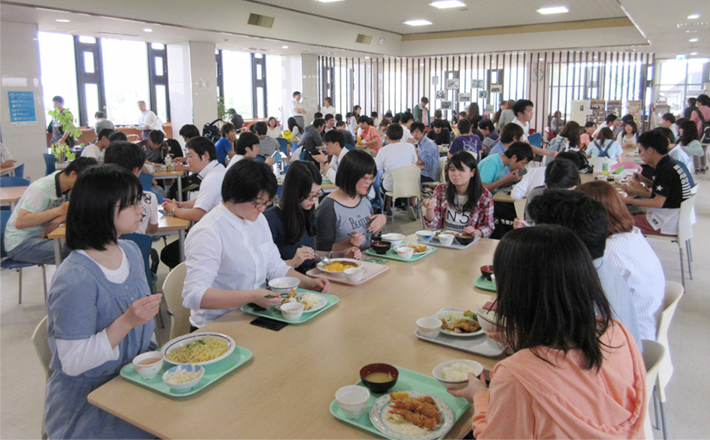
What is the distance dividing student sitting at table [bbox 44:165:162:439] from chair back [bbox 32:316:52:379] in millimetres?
145

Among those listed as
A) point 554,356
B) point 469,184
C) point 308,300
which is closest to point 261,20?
point 469,184

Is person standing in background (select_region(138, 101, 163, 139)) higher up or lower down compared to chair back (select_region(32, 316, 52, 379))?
higher up

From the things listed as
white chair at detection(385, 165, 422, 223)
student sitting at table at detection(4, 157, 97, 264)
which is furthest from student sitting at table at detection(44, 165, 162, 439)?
white chair at detection(385, 165, 422, 223)

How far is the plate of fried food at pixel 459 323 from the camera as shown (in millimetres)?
1729

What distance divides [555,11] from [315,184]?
9322 mm

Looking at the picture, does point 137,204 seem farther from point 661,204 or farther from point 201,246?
point 661,204

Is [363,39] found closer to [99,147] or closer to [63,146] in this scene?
[63,146]

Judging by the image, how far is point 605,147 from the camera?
21.9ft

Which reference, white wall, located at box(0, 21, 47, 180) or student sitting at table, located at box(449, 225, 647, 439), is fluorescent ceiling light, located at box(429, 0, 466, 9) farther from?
student sitting at table, located at box(449, 225, 647, 439)

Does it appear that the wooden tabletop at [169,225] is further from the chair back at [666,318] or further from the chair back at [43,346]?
the chair back at [666,318]

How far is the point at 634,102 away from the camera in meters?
12.4

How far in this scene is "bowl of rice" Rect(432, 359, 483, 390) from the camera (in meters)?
1.38

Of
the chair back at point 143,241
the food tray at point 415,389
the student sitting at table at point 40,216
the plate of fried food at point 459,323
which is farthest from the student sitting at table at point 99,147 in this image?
the food tray at point 415,389

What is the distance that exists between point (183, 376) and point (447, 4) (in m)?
9.10
